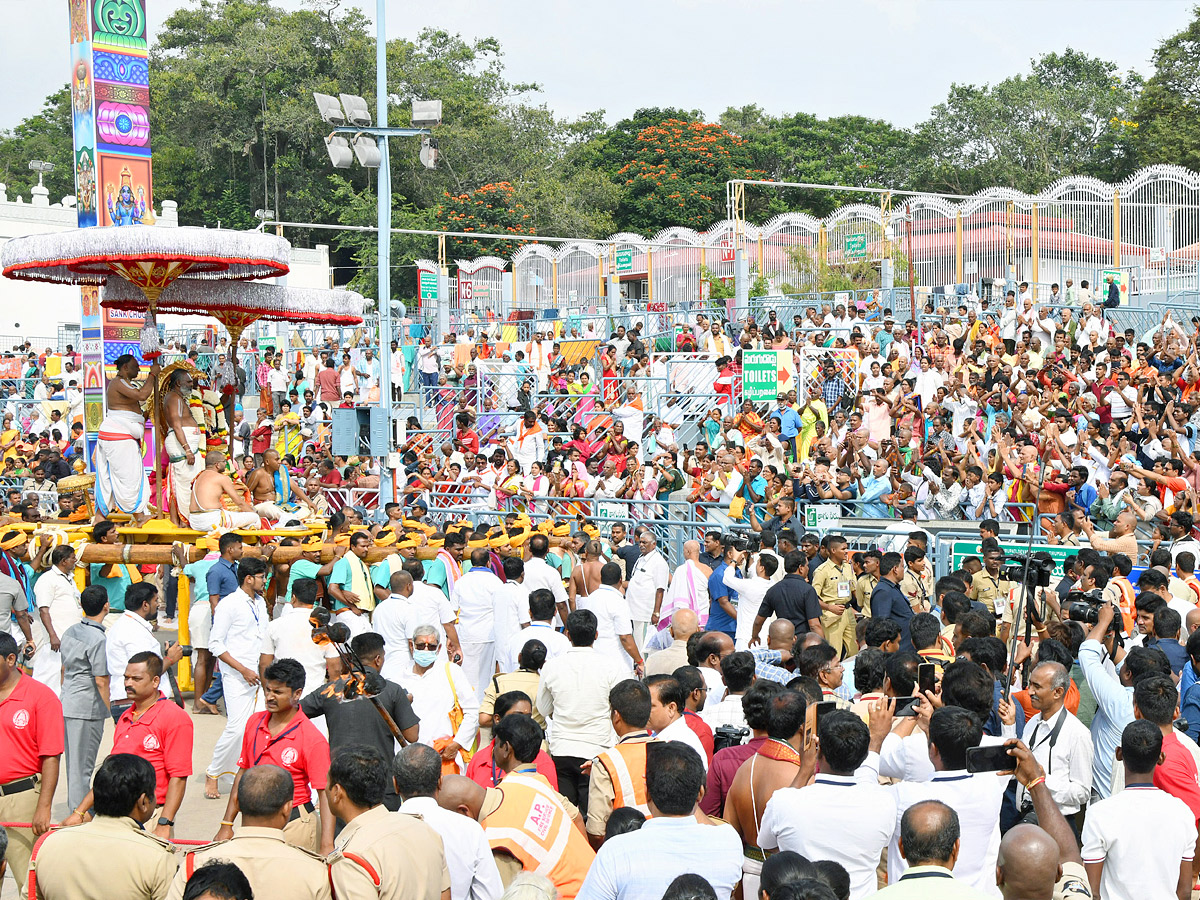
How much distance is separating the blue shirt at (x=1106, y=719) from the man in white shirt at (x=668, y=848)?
9.09ft

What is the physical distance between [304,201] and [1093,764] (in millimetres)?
45925

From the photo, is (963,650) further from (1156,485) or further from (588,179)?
(588,179)

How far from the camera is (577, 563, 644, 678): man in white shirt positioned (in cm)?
967

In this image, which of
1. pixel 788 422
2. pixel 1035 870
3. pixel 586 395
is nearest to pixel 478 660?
pixel 1035 870

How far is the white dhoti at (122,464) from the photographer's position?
11.7 m

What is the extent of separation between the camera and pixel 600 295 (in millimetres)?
33406

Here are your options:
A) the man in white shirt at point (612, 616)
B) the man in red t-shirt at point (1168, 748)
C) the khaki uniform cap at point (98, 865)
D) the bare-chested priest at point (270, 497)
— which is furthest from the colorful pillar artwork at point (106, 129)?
the man in red t-shirt at point (1168, 748)

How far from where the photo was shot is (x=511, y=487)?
52.3ft

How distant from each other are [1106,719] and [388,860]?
3.96 m

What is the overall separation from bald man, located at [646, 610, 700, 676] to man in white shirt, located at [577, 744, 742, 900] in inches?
131

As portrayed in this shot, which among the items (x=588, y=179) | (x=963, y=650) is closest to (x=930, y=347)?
(x=963, y=650)

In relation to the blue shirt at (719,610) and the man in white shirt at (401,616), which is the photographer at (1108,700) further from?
the man in white shirt at (401,616)

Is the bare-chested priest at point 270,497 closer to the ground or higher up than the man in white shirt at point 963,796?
higher up

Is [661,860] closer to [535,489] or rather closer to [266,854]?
[266,854]
